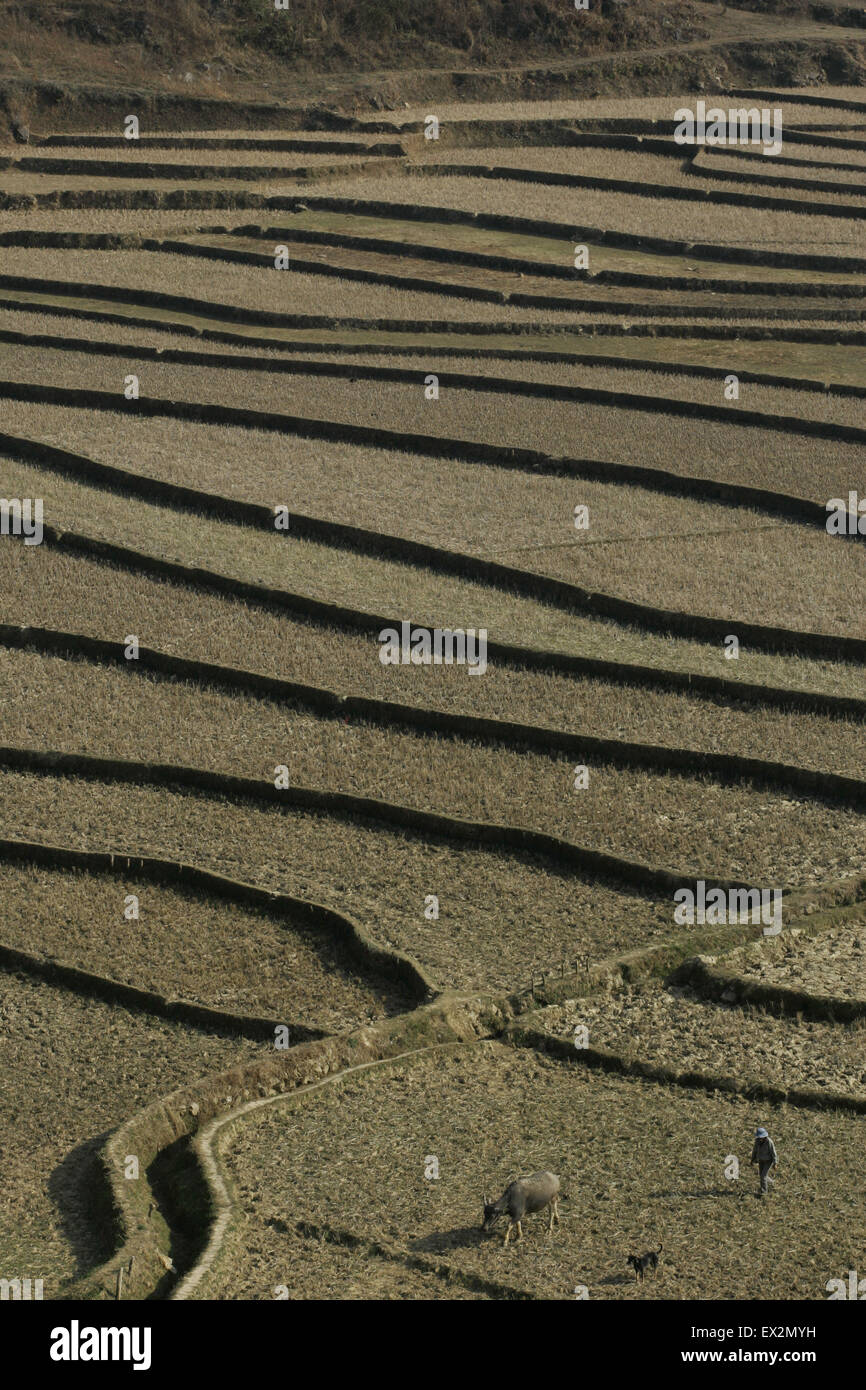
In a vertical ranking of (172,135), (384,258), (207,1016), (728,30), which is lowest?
(207,1016)

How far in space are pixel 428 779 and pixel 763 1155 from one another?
7.99 m

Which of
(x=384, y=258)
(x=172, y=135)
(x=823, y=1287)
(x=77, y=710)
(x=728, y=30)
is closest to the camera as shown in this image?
(x=823, y=1287)

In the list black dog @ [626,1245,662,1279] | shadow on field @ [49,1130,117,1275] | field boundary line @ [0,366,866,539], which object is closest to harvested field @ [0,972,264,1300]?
shadow on field @ [49,1130,117,1275]

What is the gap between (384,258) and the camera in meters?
44.4

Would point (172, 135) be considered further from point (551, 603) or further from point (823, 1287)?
point (823, 1287)

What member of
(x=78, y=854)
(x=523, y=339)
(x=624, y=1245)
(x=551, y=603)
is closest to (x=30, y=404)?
(x=523, y=339)

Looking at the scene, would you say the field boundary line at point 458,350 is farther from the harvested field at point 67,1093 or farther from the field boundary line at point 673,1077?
the harvested field at point 67,1093

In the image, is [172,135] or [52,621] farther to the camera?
[172,135]

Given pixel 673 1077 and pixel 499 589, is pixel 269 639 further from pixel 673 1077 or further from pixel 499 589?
pixel 673 1077

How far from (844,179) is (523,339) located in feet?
60.2

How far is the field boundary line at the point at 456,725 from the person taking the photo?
18.6 meters

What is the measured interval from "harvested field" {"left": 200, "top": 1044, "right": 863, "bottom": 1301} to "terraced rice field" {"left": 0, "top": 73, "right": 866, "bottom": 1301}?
4 cm

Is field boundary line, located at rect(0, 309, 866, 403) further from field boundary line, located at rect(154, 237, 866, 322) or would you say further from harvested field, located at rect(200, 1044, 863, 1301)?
harvested field, located at rect(200, 1044, 863, 1301)

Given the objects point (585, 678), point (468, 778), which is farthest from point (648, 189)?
point (468, 778)
